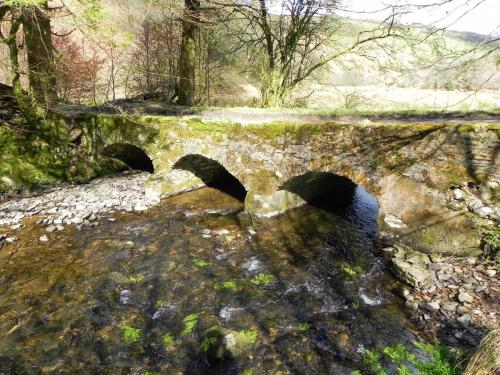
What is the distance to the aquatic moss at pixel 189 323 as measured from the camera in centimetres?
562

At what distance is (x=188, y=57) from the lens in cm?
1490

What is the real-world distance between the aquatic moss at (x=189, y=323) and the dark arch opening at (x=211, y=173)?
5762 mm

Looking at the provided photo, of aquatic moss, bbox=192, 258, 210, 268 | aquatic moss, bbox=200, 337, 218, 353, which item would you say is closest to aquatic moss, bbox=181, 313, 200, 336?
aquatic moss, bbox=200, 337, 218, 353

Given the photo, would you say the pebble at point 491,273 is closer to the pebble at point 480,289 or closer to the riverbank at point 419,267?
the riverbank at point 419,267

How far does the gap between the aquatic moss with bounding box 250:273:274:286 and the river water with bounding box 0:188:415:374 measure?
4 centimetres

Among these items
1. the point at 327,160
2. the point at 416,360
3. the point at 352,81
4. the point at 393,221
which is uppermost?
the point at 352,81

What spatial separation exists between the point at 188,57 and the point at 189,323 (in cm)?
1220

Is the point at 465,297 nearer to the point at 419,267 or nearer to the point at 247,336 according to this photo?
the point at 419,267

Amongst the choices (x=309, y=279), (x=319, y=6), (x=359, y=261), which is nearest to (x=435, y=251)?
(x=359, y=261)

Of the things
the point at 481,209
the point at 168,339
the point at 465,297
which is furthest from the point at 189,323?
the point at 481,209

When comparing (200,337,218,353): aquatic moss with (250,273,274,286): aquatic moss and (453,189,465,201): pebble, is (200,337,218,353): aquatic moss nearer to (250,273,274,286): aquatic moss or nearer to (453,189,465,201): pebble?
(250,273,274,286): aquatic moss

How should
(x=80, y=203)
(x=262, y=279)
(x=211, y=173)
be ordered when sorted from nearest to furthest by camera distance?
(x=262, y=279), (x=80, y=203), (x=211, y=173)

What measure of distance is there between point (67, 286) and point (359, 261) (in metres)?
6.16

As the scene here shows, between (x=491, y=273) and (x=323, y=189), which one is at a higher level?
(x=323, y=189)
